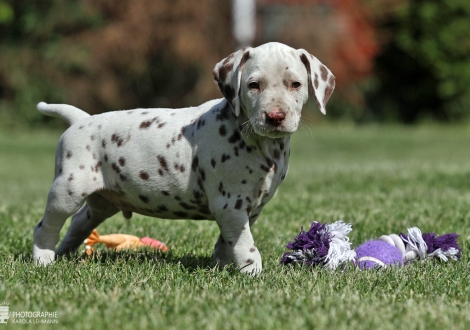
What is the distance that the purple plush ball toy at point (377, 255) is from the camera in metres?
4.75

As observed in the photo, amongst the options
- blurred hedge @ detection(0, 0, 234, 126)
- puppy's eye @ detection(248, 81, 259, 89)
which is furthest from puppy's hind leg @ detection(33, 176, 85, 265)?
blurred hedge @ detection(0, 0, 234, 126)

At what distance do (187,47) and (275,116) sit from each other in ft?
58.9

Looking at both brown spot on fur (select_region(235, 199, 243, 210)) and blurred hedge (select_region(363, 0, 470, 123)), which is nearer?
brown spot on fur (select_region(235, 199, 243, 210))

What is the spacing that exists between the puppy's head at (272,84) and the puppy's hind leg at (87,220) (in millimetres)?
1321

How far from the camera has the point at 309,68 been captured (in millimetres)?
4438

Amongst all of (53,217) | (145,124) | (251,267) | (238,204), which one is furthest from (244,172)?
(53,217)

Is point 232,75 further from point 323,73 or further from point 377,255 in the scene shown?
point 377,255

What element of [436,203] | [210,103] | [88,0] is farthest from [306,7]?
[210,103]

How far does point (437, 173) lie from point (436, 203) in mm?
2718

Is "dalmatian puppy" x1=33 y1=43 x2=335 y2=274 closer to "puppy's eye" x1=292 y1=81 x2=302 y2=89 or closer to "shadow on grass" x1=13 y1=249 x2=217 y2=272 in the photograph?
"puppy's eye" x1=292 y1=81 x2=302 y2=89

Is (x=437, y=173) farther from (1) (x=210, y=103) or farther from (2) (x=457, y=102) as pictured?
(2) (x=457, y=102)

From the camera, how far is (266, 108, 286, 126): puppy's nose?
4070 mm

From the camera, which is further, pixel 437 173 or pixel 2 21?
pixel 2 21

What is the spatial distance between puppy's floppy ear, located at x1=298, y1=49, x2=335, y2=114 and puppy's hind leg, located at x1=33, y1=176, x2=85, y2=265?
64.1 inches
